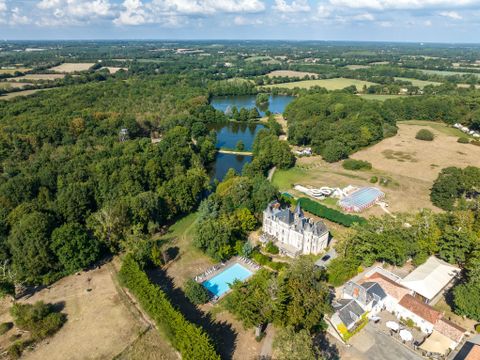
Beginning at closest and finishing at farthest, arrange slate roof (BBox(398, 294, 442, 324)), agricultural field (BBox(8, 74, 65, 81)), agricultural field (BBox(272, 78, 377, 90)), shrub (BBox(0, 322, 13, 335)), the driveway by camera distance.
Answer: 1. the driveway
2. slate roof (BBox(398, 294, 442, 324))
3. shrub (BBox(0, 322, 13, 335))
4. agricultural field (BBox(8, 74, 65, 81))
5. agricultural field (BBox(272, 78, 377, 90))

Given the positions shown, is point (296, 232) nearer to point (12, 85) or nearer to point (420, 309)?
point (420, 309)

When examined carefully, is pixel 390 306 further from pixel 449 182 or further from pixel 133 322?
pixel 449 182

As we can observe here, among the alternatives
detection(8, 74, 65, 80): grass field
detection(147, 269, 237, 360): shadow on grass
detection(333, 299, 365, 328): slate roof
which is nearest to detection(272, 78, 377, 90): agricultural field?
detection(8, 74, 65, 80): grass field

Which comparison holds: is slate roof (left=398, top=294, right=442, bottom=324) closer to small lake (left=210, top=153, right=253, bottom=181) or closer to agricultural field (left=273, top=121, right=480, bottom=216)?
agricultural field (left=273, top=121, right=480, bottom=216)

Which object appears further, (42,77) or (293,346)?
(42,77)

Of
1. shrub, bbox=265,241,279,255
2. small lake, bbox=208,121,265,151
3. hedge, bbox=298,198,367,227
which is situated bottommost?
small lake, bbox=208,121,265,151

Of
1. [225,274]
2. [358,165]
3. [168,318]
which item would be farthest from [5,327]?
[358,165]

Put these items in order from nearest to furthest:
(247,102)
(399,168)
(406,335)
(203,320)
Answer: (406,335), (203,320), (399,168), (247,102)
